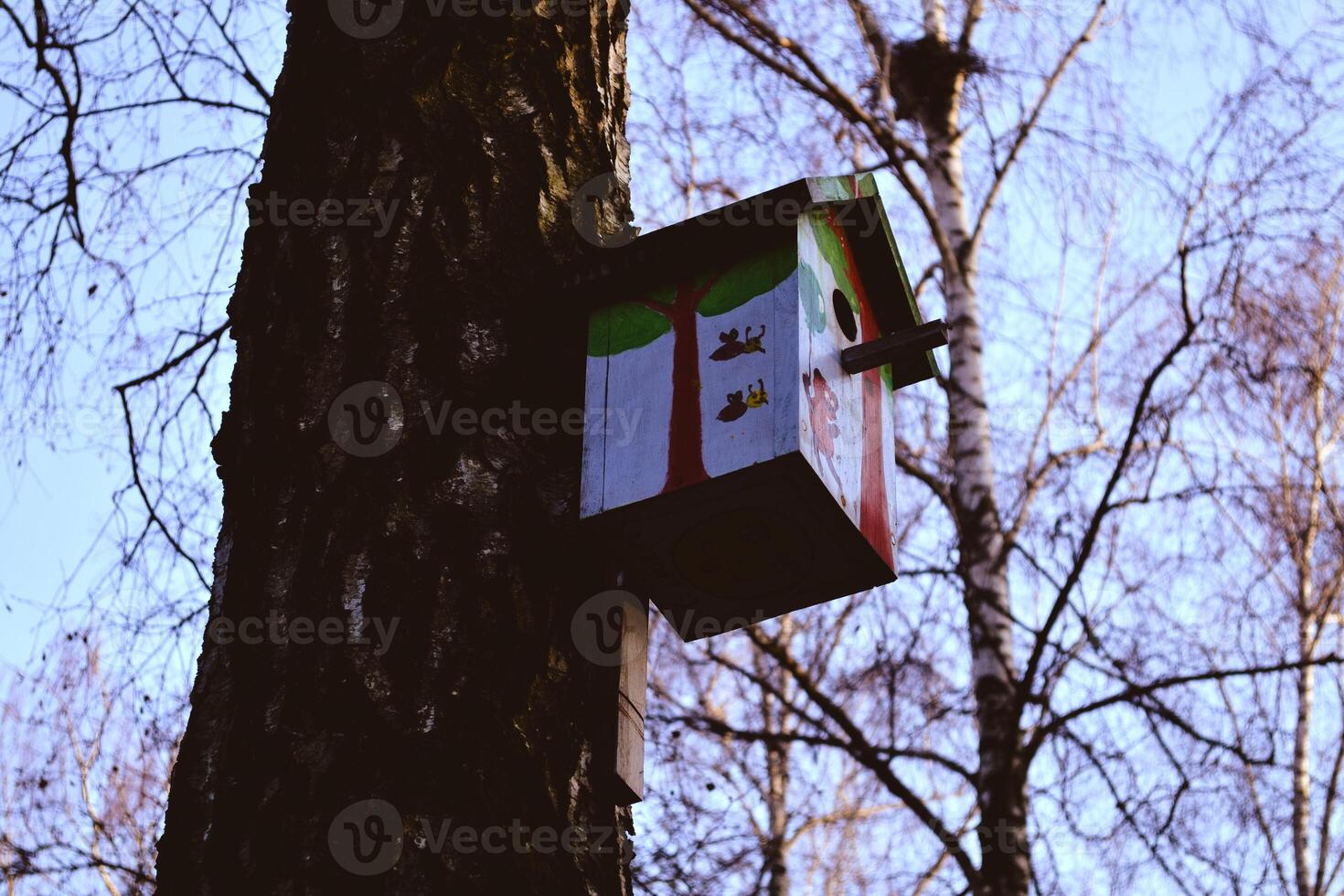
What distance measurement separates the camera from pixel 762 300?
2275 millimetres

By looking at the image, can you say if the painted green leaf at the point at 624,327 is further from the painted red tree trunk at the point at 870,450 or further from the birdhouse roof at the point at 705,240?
the painted red tree trunk at the point at 870,450

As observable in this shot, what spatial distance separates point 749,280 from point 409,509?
2.35 feet

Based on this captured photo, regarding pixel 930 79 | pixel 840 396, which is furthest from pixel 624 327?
pixel 930 79

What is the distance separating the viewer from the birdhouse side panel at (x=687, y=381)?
210cm

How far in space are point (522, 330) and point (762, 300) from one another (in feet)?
1.31

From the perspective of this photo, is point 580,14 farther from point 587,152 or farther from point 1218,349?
point 1218,349

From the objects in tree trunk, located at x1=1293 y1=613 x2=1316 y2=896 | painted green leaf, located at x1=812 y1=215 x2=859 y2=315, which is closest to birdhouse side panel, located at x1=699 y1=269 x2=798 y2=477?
painted green leaf, located at x1=812 y1=215 x2=859 y2=315

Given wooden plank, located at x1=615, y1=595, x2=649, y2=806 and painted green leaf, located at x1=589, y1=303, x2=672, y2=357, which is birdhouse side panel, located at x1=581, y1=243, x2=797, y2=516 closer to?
painted green leaf, located at x1=589, y1=303, x2=672, y2=357

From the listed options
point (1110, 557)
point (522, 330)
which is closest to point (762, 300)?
point (522, 330)

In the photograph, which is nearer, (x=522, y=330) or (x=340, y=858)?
(x=340, y=858)

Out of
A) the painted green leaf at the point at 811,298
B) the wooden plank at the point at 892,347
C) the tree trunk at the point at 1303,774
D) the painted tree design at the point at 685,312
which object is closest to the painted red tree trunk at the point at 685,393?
the painted tree design at the point at 685,312

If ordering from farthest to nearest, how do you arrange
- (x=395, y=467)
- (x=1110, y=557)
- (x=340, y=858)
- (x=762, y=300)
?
(x=1110, y=557) → (x=762, y=300) → (x=395, y=467) → (x=340, y=858)

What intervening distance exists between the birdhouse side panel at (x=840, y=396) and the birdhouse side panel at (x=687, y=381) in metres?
0.05

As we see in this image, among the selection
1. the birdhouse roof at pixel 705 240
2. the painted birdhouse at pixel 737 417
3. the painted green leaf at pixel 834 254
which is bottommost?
the painted birdhouse at pixel 737 417
